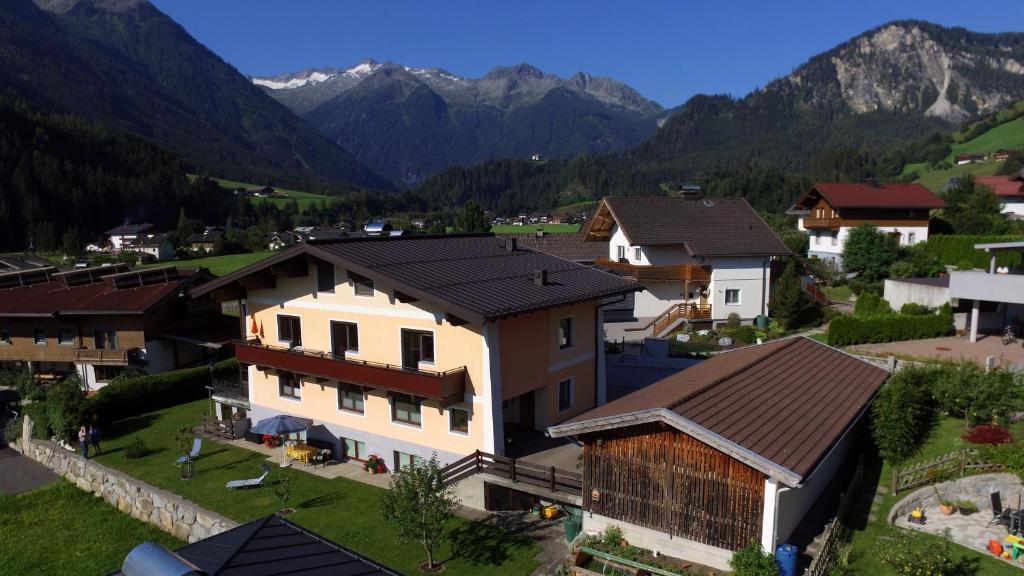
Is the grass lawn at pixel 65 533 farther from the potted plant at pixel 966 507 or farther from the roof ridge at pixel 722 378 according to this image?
the potted plant at pixel 966 507

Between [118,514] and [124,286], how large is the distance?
2263 centimetres

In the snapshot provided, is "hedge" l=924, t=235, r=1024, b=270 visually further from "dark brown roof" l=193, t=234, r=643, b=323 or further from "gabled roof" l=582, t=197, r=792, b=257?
"dark brown roof" l=193, t=234, r=643, b=323

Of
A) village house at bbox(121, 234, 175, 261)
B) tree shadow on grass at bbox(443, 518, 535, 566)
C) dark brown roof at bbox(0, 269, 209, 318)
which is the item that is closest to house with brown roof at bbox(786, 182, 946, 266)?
tree shadow on grass at bbox(443, 518, 535, 566)

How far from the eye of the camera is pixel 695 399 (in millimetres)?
15922

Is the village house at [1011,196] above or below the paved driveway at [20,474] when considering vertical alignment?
above

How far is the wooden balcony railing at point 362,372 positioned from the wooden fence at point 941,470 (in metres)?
12.6

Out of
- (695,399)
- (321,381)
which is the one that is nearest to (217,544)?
(695,399)

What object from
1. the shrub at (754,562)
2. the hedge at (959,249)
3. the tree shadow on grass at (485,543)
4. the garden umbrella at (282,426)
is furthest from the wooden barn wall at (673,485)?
the hedge at (959,249)

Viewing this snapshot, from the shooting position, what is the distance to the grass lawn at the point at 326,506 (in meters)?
16.8

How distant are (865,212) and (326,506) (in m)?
56.0

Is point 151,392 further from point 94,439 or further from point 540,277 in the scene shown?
point 540,277

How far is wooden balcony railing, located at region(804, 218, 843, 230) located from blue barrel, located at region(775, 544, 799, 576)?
52.5 m

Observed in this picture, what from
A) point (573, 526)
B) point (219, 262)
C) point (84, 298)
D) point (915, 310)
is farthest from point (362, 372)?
point (219, 262)

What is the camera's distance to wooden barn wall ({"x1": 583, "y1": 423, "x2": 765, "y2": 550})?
46.5 feet
